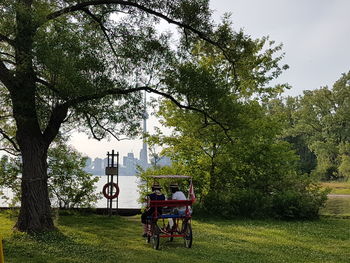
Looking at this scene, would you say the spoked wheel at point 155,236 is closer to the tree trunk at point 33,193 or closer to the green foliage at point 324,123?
the tree trunk at point 33,193

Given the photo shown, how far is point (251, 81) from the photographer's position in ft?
41.5

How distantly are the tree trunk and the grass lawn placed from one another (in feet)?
1.39

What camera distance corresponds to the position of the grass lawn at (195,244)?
779cm

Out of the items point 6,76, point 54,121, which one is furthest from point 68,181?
point 6,76

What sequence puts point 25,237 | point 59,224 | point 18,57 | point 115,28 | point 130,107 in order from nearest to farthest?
point 18,57 → point 25,237 → point 130,107 → point 115,28 → point 59,224

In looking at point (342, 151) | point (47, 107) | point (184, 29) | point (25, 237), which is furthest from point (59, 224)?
point (342, 151)

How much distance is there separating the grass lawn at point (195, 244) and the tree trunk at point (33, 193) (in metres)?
0.43

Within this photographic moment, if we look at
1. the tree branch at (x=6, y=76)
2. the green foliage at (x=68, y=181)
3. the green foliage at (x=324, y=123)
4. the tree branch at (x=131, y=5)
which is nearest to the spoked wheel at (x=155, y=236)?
the tree branch at (x=6, y=76)

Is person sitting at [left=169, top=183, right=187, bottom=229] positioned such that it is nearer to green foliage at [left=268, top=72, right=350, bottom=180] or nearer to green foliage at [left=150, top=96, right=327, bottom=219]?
green foliage at [left=150, top=96, right=327, bottom=219]

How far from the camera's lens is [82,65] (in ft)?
28.6

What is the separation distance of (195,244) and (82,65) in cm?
487

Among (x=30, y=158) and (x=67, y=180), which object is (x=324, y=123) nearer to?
(x=67, y=180)

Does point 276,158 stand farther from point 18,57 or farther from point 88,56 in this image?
point 18,57

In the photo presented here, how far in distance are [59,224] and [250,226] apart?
5.86 metres
